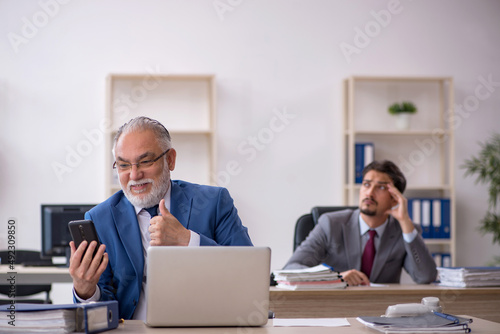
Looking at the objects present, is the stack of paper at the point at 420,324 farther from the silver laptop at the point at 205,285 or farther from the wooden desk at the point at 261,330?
the silver laptop at the point at 205,285

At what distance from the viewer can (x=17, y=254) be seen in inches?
194

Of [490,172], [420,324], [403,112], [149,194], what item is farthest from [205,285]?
[490,172]

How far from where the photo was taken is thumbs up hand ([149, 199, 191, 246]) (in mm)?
2156

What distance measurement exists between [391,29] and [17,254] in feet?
12.1

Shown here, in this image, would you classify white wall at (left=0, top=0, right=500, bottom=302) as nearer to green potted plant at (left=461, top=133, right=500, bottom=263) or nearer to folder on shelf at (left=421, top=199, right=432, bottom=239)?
green potted plant at (left=461, top=133, right=500, bottom=263)

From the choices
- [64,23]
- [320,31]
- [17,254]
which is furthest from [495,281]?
[64,23]

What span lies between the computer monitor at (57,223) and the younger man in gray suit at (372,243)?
1.63 m

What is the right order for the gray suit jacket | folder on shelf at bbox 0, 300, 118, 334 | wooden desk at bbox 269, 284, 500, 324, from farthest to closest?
the gray suit jacket, wooden desk at bbox 269, 284, 500, 324, folder on shelf at bbox 0, 300, 118, 334

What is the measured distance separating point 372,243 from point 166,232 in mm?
1784

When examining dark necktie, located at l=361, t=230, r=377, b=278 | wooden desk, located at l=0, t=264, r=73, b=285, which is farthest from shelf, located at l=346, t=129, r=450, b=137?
wooden desk, located at l=0, t=264, r=73, b=285

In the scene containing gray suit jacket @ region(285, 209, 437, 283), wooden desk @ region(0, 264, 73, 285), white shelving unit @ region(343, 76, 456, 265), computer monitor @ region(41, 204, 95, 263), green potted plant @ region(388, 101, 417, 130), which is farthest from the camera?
white shelving unit @ region(343, 76, 456, 265)

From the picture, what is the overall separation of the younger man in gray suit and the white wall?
6.31ft

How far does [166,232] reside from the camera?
2170 mm

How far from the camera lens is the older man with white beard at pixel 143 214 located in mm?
2352
